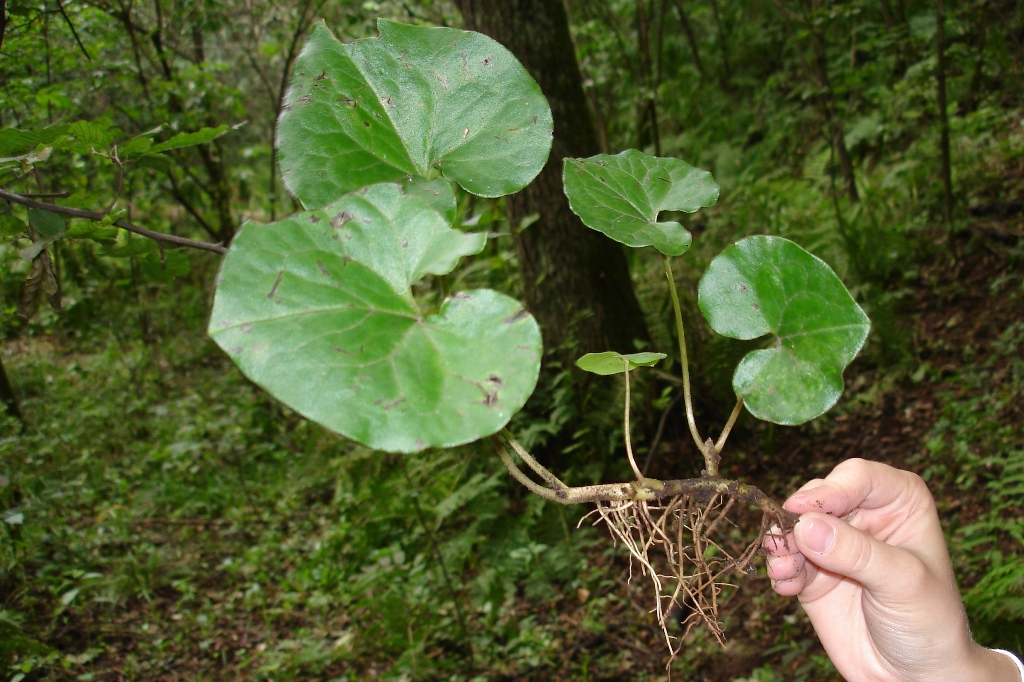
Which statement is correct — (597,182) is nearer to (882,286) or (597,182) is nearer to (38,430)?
(882,286)

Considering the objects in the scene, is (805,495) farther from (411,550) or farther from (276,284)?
(411,550)

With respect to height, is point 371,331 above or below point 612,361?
above

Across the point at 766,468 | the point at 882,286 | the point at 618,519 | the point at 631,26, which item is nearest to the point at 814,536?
the point at 618,519

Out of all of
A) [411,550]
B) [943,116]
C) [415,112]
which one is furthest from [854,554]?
[943,116]

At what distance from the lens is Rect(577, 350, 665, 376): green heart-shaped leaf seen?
683mm

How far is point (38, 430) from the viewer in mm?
4281

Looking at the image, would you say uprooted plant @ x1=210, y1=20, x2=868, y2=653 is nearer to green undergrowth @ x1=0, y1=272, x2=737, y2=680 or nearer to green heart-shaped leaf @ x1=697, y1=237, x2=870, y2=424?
green heart-shaped leaf @ x1=697, y1=237, x2=870, y2=424

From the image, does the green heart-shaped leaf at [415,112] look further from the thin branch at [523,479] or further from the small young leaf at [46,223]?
the small young leaf at [46,223]

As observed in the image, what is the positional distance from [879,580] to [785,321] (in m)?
0.52

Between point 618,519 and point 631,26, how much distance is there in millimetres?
8416

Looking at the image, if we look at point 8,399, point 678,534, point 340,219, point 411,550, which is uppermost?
point 340,219

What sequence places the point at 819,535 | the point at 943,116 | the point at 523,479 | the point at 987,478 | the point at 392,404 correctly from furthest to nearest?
the point at 943,116
the point at 987,478
the point at 819,535
the point at 523,479
the point at 392,404

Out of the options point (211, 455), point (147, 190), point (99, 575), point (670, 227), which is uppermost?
point (670, 227)

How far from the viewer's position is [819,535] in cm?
97
